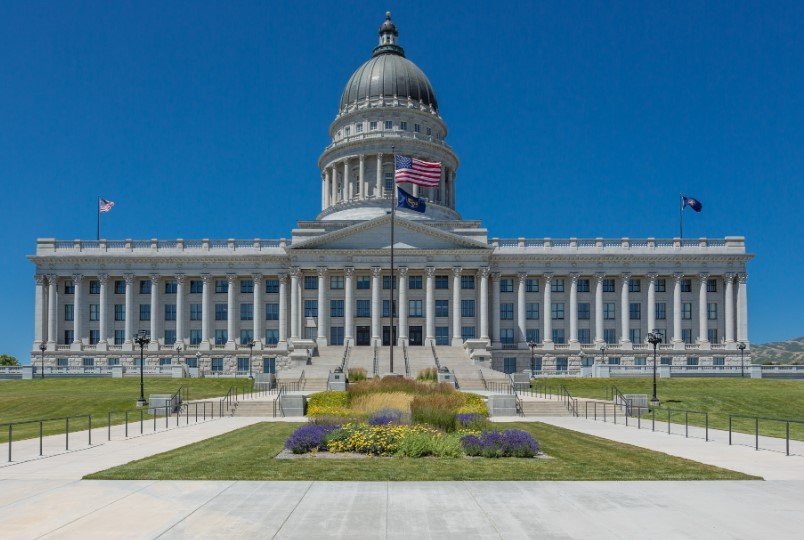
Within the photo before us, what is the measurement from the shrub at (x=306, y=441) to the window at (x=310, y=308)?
5642cm

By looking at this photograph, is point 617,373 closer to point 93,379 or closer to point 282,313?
point 282,313

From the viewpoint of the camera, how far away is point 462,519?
11.8 metres

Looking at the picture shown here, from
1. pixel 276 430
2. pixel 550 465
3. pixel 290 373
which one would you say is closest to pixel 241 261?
pixel 290 373

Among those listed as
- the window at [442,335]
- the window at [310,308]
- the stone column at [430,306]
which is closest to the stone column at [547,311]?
the window at [442,335]

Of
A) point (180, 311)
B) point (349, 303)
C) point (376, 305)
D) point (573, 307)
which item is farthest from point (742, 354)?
point (180, 311)

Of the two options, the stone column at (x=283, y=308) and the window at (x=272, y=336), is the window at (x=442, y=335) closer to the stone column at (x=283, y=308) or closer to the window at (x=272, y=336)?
the stone column at (x=283, y=308)

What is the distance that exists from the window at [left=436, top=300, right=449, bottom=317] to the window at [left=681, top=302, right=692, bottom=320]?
29.5 metres

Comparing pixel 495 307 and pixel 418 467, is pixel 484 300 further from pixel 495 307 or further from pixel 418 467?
pixel 418 467

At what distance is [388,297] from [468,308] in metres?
9.65

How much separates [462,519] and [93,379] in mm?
57101

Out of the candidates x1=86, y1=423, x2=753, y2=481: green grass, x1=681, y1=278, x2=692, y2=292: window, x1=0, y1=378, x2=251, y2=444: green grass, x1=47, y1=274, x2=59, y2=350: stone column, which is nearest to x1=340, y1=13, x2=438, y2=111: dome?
x1=681, y1=278, x2=692, y2=292: window

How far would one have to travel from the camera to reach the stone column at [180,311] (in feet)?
258

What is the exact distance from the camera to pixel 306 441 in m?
19.7

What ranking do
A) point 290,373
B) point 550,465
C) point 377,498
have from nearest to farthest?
point 377,498, point 550,465, point 290,373
